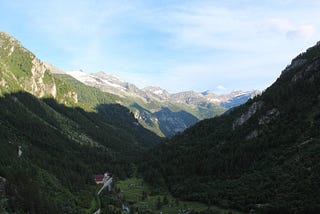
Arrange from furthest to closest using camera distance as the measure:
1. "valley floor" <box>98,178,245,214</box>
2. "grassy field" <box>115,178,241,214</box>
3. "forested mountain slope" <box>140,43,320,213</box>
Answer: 1. "grassy field" <box>115,178,241,214</box>
2. "valley floor" <box>98,178,245,214</box>
3. "forested mountain slope" <box>140,43,320,213</box>

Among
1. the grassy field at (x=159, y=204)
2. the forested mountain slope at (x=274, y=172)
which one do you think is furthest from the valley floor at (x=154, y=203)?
the forested mountain slope at (x=274, y=172)

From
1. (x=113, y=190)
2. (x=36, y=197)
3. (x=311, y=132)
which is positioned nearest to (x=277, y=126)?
(x=311, y=132)

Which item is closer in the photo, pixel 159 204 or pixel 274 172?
pixel 274 172

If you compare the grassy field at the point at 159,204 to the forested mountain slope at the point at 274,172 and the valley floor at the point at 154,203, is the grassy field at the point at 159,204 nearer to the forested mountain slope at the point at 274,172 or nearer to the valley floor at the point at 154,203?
the valley floor at the point at 154,203

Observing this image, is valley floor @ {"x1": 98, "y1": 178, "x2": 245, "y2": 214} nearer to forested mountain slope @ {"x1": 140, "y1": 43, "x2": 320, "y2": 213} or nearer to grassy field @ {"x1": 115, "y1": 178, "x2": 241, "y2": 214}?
grassy field @ {"x1": 115, "y1": 178, "x2": 241, "y2": 214}

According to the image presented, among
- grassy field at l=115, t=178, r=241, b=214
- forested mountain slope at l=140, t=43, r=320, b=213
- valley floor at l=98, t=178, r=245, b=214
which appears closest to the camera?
forested mountain slope at l=140, t=43, r=320, b=213

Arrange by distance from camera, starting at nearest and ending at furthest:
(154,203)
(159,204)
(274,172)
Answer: (274,172) < (159,204) < (154,203)

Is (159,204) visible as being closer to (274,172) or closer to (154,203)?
(154,203)

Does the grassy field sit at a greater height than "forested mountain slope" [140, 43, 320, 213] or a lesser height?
lesser

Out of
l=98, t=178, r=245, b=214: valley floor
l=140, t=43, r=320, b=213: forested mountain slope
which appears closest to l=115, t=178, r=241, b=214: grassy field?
l=98, t=178, r=245, b=214: valley floor

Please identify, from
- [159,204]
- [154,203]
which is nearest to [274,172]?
[159,204]

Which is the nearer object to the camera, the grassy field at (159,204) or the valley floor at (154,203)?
the valley floor at (154,203)

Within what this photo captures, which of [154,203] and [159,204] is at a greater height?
[159,204]

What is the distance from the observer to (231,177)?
17688 centimetres
